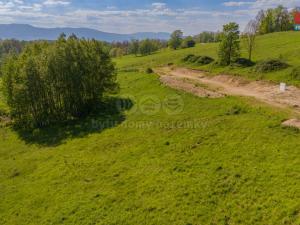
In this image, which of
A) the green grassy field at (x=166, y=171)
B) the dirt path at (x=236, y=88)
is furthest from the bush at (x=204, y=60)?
the green grassy field at (x=166, y=171)

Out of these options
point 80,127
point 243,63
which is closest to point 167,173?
point 80,127

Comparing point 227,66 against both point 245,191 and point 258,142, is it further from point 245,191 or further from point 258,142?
point 245,191

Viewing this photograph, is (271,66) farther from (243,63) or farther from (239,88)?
(239,88)

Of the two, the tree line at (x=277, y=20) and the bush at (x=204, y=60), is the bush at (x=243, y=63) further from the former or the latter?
the tree line at (x=277, y=20)

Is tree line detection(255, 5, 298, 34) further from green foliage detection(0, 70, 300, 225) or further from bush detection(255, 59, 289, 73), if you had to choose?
green foliage detection(0, 70, 300, 225)

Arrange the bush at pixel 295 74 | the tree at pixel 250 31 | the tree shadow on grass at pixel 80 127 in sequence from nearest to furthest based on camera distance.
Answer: the tree shadow on grass at pixel 80 127 → the bush at pixel 295 74 → the tree at pixel 250 31

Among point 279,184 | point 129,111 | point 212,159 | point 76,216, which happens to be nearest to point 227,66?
point 129,111
